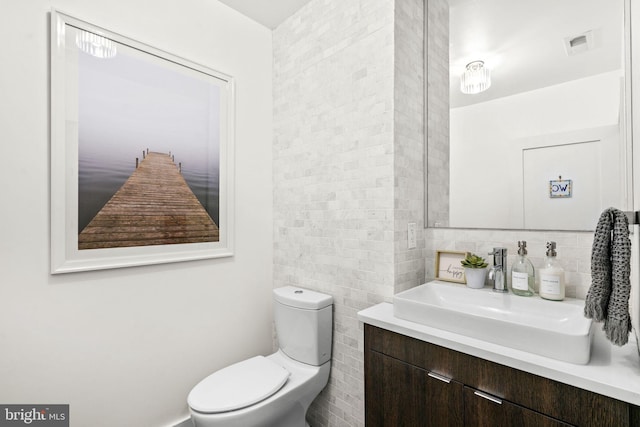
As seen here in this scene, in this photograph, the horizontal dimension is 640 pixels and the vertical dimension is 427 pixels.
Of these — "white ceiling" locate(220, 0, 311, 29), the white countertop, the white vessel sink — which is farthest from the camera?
"white ceiling" locate(220, 0, 311, 29)

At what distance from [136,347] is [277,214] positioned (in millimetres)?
1041

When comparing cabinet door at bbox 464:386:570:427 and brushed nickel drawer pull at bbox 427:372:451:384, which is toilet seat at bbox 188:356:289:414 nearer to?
brushed nickel drawer pull at bbox 427:372:451:384

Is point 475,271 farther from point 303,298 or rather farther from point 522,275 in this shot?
point 303,298

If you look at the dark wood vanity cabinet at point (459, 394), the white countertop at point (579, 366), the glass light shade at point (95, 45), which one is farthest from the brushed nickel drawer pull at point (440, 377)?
the glass light shade at point (95, 45)

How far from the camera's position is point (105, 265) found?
1355 millimetres

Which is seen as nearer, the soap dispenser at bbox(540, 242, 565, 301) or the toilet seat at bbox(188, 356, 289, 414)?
the soap dispenser at bbox(540, 242, 565, 301)

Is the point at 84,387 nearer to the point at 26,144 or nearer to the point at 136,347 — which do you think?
the point at 136,347

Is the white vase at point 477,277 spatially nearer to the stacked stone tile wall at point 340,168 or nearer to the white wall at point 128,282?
the stacked stone tile wall at point 340,168

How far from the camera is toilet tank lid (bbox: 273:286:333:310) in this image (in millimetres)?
1559

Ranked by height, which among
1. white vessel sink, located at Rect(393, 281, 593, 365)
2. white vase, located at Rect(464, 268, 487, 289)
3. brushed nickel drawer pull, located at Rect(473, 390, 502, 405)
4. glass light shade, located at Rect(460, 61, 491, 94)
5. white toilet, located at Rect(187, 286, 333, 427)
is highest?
glass light shade, located at Rect(460, 61, 491, 94)

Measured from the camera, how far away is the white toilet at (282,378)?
1.24 meters

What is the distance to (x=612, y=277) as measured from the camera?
0.81 metres

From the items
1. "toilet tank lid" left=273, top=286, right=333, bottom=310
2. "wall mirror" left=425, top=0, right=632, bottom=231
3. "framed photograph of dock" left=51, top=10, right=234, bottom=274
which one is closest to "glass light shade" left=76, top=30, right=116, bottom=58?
"framed photograph of dock" left=51, top=10, right=234, bottom=274

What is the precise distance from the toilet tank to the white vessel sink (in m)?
0.50
